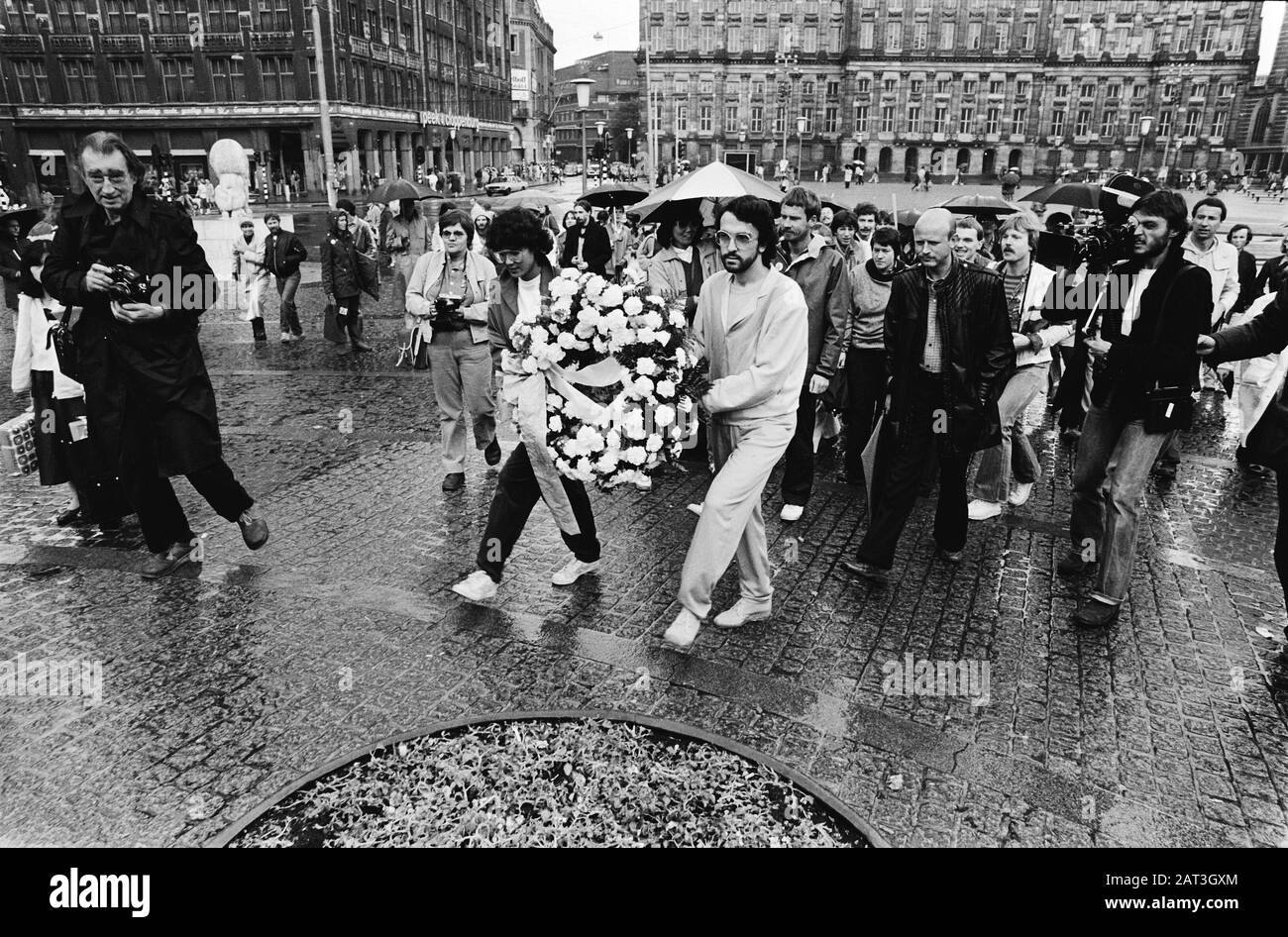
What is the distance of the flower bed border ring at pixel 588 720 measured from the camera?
10.0 ft

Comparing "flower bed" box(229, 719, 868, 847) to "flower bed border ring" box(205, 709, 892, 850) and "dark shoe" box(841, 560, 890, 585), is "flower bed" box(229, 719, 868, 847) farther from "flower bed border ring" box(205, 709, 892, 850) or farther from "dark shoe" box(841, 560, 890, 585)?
"dark shoe" box(841, 560, 890, 585)

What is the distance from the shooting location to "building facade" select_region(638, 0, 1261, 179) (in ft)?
278

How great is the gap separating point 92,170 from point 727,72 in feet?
302

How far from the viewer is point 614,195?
1477cm

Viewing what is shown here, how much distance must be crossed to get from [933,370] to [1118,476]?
3.66ft

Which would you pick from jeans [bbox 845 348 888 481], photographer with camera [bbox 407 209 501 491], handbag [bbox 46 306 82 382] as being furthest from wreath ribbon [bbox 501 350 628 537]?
jeans [bbox 845 348 888 481]

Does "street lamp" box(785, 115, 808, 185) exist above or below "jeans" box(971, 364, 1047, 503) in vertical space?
above

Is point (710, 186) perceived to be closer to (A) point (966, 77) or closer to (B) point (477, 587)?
(B) point (477, 587)

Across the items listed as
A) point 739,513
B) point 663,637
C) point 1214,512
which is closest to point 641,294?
point 739,513

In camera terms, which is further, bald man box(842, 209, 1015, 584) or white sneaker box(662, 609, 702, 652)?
bald man box(842, 209, 1015, 584)

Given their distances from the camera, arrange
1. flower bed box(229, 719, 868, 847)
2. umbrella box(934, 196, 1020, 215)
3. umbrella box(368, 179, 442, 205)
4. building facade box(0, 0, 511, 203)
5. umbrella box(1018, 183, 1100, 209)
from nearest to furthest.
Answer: flower bed box(229, 719, 868, 847)
umbrella box(934, 196, 1020, 215)
umbrella box(1018, 183, 1100, 209)
umbrella box(368, 179, 442, 205)
building facade box(0, 0, 511, 203)

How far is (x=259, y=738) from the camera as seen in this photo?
3609 millimetres

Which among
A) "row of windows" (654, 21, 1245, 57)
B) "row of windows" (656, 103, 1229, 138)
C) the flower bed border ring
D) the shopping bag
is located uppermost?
"row of windows" (654, 21, 1245, 57)

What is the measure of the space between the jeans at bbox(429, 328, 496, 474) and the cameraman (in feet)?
14.3
